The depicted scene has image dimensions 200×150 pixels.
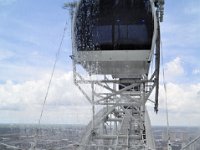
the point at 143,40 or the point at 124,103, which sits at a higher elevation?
the point at 143,40

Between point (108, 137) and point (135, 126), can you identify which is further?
point (135, 126)

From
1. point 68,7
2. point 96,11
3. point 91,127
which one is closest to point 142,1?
point 96,11

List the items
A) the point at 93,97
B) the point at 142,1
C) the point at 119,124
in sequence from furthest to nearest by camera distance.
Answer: the point at 119,124
the point at 93,97
the point at 142,1

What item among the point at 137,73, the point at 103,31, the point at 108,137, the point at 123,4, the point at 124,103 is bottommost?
the point at 108,137

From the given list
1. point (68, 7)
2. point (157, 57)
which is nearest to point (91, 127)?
point (157, 57)

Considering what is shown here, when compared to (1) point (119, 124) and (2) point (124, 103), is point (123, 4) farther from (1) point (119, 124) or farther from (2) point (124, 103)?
(1) point (119, 124)

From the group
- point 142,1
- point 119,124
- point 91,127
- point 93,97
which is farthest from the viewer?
point 119,124

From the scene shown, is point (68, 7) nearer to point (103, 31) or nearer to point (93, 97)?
point (103, 31)
